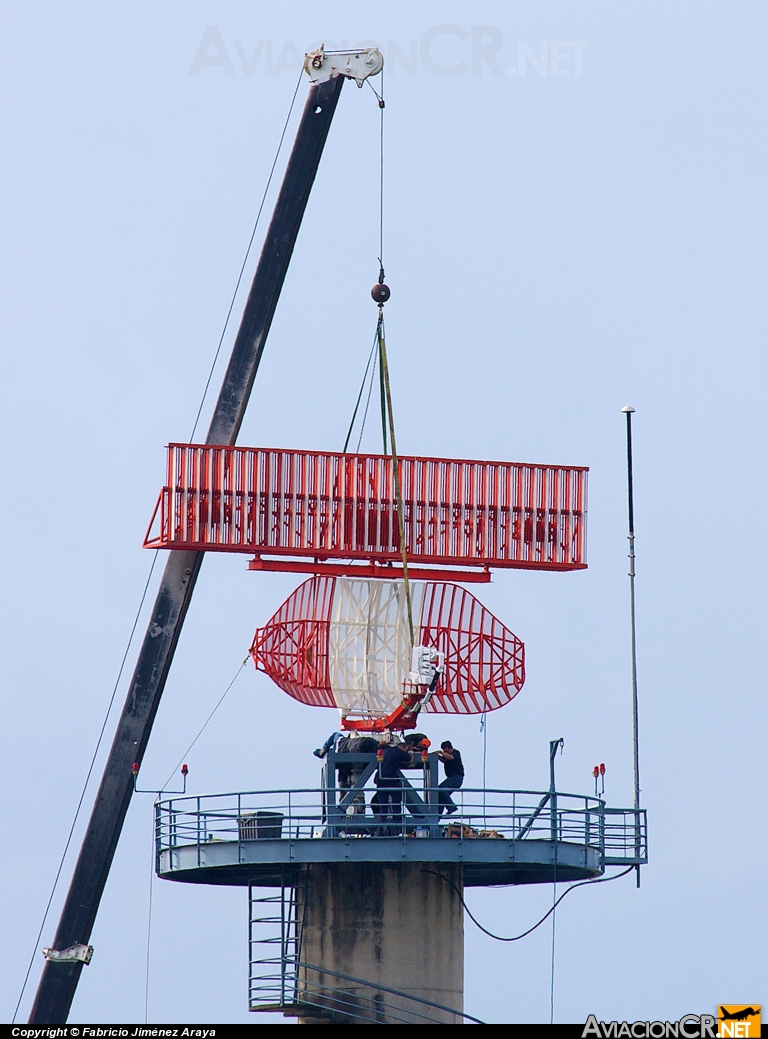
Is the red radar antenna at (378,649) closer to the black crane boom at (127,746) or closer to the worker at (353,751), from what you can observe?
the worker at (353,751)

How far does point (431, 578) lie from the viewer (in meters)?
51.5

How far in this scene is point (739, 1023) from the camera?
42.4m

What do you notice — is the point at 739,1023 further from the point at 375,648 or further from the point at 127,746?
the point at 127,746

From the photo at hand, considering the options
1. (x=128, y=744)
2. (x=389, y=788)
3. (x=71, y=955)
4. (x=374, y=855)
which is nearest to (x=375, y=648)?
(x=389, y=788)

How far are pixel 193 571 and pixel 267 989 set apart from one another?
10.1 m

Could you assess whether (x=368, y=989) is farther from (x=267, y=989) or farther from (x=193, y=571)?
(x=193, y=571)

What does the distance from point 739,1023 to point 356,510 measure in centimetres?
1484

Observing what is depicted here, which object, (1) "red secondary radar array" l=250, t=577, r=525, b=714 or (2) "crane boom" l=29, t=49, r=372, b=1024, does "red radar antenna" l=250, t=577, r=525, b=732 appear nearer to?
(1) "red secondary radar array" l=250, t=577, r=525, b=714

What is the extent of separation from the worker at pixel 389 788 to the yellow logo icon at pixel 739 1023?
26.9ft

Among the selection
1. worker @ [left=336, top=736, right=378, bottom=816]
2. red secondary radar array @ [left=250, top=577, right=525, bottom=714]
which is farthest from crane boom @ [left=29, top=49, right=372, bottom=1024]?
worker @ [left=336, top=736, right=378, bottom=816]

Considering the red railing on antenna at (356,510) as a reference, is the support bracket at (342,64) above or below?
above

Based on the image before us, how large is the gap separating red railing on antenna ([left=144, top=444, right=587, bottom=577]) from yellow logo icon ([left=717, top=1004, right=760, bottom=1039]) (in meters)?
12.9

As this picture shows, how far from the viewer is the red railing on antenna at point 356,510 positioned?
50.7m

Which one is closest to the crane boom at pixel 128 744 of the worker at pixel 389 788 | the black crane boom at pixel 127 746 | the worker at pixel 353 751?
the black crane boom at pixel 127 746
